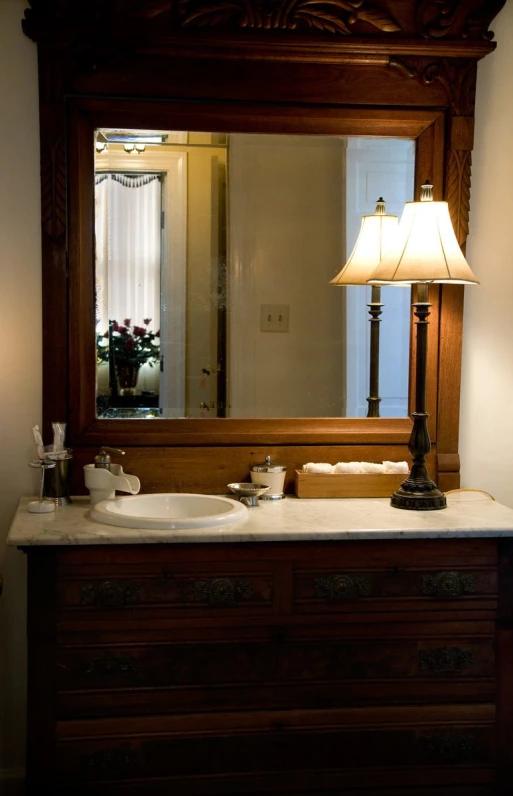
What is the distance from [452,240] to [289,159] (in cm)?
55

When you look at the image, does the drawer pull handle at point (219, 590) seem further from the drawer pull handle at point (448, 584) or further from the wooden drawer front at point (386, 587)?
the drawer pull handle at point (448, 584)

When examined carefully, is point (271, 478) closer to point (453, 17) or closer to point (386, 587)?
point (386, 587)

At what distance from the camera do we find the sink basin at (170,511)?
2061 millimetres

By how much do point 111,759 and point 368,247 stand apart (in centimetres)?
153

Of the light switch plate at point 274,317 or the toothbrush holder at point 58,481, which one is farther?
the light switch plate at point 274,317

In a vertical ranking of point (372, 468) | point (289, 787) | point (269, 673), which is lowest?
point (289, 787)

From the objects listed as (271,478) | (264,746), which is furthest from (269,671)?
(271,478)

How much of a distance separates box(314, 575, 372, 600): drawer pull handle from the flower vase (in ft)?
2.60

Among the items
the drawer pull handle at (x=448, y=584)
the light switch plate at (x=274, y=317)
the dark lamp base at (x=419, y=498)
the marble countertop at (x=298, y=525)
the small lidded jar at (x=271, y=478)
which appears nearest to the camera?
the marble countertop at (x=298, y=525)

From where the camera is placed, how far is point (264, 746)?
210 centimetres

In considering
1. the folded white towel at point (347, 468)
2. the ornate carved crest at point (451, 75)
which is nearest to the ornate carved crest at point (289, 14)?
the ornate carved crest at point (451, 75)

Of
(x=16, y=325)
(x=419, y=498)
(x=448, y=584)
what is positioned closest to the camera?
(x=448, y=584)

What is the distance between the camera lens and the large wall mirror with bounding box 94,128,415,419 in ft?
8.09

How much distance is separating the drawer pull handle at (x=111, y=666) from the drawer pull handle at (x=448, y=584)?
73 centimetres
